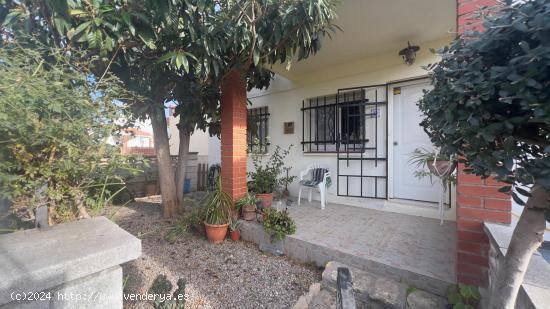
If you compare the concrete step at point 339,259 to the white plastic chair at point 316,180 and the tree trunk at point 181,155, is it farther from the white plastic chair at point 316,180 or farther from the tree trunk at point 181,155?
the tree trunk at point 181,155

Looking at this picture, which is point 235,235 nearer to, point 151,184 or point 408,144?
point 408,144

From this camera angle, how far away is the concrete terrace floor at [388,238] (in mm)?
1873

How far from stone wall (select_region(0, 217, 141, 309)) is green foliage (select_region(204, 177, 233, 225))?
72.3 inches

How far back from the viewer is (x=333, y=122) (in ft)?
14.7

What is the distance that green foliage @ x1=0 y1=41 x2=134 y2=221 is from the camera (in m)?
0.93

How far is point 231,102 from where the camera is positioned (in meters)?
3.19

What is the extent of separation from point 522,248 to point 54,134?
2.08 metres

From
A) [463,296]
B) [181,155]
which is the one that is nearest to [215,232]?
[181,155]

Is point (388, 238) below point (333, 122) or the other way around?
below

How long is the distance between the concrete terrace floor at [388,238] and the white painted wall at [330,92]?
1.00ft

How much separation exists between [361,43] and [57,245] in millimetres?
4061

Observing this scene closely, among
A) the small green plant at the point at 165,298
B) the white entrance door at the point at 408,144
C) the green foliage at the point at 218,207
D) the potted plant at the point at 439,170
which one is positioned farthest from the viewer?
the white entrance door at the point at 408,144

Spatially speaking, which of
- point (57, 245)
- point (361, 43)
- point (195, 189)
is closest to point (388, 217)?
point (361, 43)

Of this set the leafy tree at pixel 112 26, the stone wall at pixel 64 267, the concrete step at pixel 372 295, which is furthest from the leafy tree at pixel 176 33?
the concrete step at pixel 372 295
